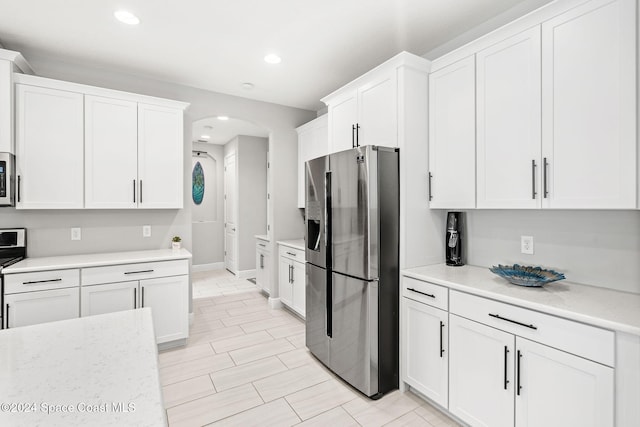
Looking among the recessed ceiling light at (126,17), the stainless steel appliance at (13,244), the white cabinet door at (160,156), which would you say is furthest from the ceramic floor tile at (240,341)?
the recessed ceiling light at (126,17)

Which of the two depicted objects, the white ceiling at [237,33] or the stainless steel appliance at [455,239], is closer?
the white ceiling at [237,33]

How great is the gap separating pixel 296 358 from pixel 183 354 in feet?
3.51

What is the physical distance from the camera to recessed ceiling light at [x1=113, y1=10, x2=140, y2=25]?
7.49 feet

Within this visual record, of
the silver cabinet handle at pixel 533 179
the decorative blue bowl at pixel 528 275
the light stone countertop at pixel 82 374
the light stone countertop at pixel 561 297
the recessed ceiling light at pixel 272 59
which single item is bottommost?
the light stone countertop at pixel 561 297

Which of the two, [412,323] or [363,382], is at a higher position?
[412,323]

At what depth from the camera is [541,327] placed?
156 cm

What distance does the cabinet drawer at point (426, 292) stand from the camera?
2.03 m

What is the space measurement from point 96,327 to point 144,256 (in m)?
1.99

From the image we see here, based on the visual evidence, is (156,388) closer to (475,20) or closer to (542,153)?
(542,153)

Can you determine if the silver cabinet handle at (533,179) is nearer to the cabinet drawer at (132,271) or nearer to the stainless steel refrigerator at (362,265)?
the stainless steel refrigerator at (362,265)

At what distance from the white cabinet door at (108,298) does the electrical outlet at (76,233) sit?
0.73 meters

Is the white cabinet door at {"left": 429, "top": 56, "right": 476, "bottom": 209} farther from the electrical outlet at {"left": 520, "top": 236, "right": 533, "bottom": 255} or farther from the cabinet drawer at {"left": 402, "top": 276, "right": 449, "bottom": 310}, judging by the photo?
the cabinet drawer at {"left": 402, "top": 276, "right": 449, "bottom": 310}

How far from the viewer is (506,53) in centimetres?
197

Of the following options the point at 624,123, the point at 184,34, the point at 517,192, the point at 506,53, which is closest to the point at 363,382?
the point at 517,192
